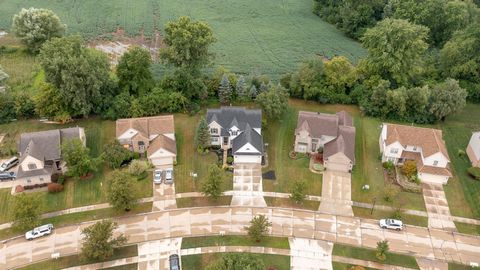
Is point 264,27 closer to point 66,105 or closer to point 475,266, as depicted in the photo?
point 66,105

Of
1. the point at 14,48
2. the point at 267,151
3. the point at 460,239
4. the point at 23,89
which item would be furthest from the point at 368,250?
the point at 14,48

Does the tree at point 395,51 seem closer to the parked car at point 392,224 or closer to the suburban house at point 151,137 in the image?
the parked car at point 392,224

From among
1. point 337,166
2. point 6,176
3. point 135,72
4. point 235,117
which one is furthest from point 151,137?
point 337,166

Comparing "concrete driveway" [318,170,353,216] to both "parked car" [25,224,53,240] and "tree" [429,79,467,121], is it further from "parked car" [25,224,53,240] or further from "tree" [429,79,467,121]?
"parked car" [25,224,53,240]

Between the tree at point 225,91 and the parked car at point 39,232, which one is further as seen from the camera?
the tree at point 225,91

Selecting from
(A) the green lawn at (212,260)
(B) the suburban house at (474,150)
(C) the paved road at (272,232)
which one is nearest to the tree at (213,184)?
(C) the paved road at (272,232)

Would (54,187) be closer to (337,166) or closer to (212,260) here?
(212,260)

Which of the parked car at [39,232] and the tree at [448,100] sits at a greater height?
the tree at [448,100]
